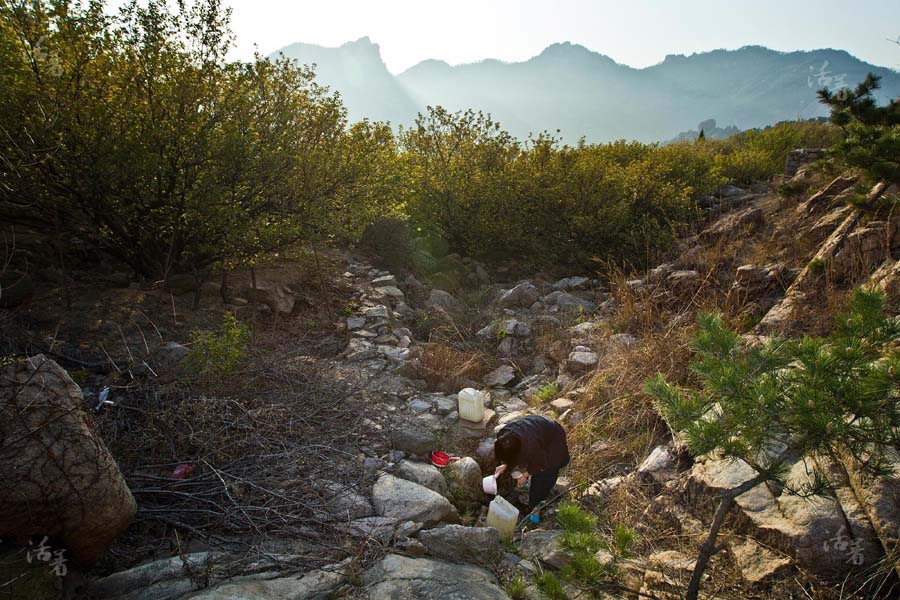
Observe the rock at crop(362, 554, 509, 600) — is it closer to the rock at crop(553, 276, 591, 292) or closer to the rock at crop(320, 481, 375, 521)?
the rock at crop(320, 481, 375, 521)

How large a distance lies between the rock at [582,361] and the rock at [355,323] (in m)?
2.55

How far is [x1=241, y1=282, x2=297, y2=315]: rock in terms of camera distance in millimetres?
5625

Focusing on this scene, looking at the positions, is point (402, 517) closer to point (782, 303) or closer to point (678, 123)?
point (782, 303)

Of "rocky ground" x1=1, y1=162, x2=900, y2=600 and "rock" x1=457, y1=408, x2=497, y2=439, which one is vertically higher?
"rocky ground" x1=1, y1=162, x2=900, y2=600

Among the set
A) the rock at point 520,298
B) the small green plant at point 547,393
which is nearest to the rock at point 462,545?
the small green plant at point 547,393

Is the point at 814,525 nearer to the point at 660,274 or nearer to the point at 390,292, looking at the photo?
the point at 660,274

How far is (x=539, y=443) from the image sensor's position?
3129 mm

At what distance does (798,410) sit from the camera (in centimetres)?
159

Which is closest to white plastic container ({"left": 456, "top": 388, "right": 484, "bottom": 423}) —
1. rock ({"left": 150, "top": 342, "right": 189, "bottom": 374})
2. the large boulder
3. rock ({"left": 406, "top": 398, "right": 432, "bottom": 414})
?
rock ({"left": 406, "top": 398, "right": 432, "bottom": 414})

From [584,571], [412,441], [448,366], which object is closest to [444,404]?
[448,366]

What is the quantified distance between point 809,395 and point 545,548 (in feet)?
5.32

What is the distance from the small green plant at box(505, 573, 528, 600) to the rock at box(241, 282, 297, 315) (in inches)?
172

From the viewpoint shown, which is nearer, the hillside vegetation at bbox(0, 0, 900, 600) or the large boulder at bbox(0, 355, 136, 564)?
the large boulder at bbox(0, 355, 136, 564)

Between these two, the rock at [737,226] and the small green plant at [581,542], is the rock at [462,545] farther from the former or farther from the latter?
the rock at [737,226]
